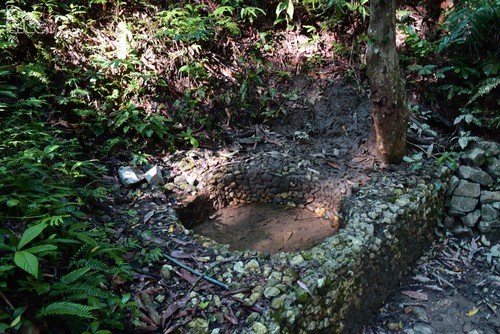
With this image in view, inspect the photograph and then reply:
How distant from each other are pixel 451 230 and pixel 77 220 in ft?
15.2

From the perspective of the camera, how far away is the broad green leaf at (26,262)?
7.02 feet

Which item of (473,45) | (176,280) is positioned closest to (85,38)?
(176,280)

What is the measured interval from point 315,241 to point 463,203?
2.13m

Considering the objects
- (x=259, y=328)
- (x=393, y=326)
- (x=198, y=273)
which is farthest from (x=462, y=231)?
(x=198, y=273)

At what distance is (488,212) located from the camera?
471 centimetres

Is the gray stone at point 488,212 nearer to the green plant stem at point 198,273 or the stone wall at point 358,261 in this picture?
the stone wall at point 358,261

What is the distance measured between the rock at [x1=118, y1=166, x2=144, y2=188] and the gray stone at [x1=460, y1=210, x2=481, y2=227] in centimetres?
434

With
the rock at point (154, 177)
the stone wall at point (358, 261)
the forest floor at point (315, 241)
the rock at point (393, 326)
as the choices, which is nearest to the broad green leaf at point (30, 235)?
the forest floor at point (315, 241)

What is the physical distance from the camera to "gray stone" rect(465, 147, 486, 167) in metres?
4.82

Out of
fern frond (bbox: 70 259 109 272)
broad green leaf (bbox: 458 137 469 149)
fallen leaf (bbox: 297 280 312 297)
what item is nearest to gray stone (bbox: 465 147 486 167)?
broad green leaf (bbox: 458 137 469 149)

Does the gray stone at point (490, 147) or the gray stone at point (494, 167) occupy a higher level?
the gray stone at point (490, 147)

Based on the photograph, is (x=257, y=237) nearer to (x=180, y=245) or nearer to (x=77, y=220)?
(x=180, y=245)

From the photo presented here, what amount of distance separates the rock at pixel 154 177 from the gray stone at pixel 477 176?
13.4 ft

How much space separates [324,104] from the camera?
5.97m
